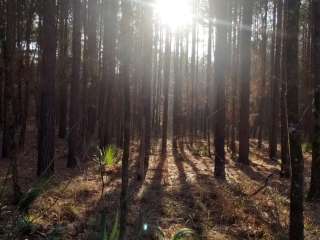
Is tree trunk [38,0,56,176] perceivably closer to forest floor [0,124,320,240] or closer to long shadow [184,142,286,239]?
forest floor [0,124,320,240]

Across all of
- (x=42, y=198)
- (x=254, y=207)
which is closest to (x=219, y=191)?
(x=254, y=207)

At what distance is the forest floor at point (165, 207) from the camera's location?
6184mm

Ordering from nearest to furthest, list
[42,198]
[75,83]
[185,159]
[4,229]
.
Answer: [4,229] → [42,198] → [75,83] → [185,159]

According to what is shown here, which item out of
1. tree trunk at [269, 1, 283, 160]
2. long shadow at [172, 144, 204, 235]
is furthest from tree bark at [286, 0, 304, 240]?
tree trunk at [269, 1, 283, 160]

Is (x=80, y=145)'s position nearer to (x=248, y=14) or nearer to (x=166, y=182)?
(x=166, y=182)

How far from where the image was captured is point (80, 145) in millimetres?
16562

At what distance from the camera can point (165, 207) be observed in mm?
8047

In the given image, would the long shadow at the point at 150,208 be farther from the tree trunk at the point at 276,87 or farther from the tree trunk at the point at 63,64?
the tree trunk at the point at 63,64

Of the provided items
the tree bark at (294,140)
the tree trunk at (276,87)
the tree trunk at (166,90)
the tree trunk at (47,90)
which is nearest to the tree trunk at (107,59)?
the tree trunk at (166,90)

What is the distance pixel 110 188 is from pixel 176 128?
13.4 m

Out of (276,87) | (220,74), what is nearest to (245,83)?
(276,87)

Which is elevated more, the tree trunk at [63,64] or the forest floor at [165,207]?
the tree trunk at [63,64]

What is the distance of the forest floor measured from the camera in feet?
20.3

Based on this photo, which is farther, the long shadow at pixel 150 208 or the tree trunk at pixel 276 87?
the tree trunk at pixel 276 87
